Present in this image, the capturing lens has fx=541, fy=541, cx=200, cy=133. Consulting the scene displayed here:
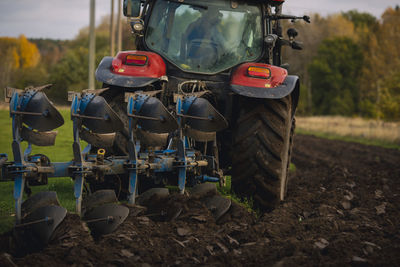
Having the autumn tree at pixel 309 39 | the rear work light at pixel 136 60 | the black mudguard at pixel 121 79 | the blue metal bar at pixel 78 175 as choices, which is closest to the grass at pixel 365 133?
the autumn tree at pixel 309 39

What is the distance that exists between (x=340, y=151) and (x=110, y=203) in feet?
46.1

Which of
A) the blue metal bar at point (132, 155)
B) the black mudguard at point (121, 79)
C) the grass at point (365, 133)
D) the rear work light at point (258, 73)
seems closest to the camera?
the blue metal bar at point (132, 155)

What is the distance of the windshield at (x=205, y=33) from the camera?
21.1 ft

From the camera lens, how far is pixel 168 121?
4969 mm

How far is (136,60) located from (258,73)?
4.42ft

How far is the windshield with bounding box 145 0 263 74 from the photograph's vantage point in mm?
6430

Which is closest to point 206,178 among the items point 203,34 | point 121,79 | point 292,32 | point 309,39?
point 121,79

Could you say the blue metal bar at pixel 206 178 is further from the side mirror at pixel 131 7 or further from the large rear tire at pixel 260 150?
the side mirror at pixel 131 7

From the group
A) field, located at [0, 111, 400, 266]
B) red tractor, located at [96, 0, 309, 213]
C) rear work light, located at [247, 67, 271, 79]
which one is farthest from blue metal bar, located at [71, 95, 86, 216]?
rear work light, located at [247, 67, 271, 79]

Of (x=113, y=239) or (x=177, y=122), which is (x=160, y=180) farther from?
(x=113, y=239)

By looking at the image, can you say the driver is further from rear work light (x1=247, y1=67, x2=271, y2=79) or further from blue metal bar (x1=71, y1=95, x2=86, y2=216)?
blue metal bar (x1=71, y1=95, x2=86, y2=216)

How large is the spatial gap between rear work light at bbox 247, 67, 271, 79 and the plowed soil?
1428 mm

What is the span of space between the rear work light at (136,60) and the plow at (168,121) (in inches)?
0.5

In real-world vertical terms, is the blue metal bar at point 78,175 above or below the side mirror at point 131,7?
below
